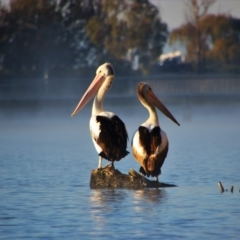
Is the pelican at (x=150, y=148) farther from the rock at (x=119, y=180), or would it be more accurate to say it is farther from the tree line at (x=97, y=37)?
the tree line at (x=97, y=37)

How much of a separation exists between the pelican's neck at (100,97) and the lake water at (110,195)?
0.84m

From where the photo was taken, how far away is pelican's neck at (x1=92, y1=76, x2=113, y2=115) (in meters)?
11.1

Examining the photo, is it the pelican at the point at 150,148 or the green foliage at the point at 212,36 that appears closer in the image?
the pelican at the point at 150,148

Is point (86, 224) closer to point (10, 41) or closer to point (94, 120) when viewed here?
point (94, 120)

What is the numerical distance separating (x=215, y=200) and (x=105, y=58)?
1391 inches

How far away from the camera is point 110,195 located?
33.8 ft

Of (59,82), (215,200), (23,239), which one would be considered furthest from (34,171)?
(59,82)

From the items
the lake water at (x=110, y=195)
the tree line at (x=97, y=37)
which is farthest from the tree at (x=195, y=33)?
the lake water at (x=110, y=195)

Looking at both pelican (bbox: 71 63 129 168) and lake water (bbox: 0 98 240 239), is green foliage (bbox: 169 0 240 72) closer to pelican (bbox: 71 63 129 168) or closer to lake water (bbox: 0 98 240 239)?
lake water (bbox: 0 98 240 239)

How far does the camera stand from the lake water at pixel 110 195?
8.48 m

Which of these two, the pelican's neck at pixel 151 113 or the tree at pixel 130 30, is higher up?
the tree at pixel 130 30

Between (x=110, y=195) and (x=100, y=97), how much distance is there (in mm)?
1401

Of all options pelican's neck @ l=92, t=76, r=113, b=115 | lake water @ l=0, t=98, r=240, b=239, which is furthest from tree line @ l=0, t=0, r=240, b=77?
pelican's neck @ l=92, t=76, r=113, b=115

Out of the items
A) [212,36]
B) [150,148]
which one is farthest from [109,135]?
[212,36]
